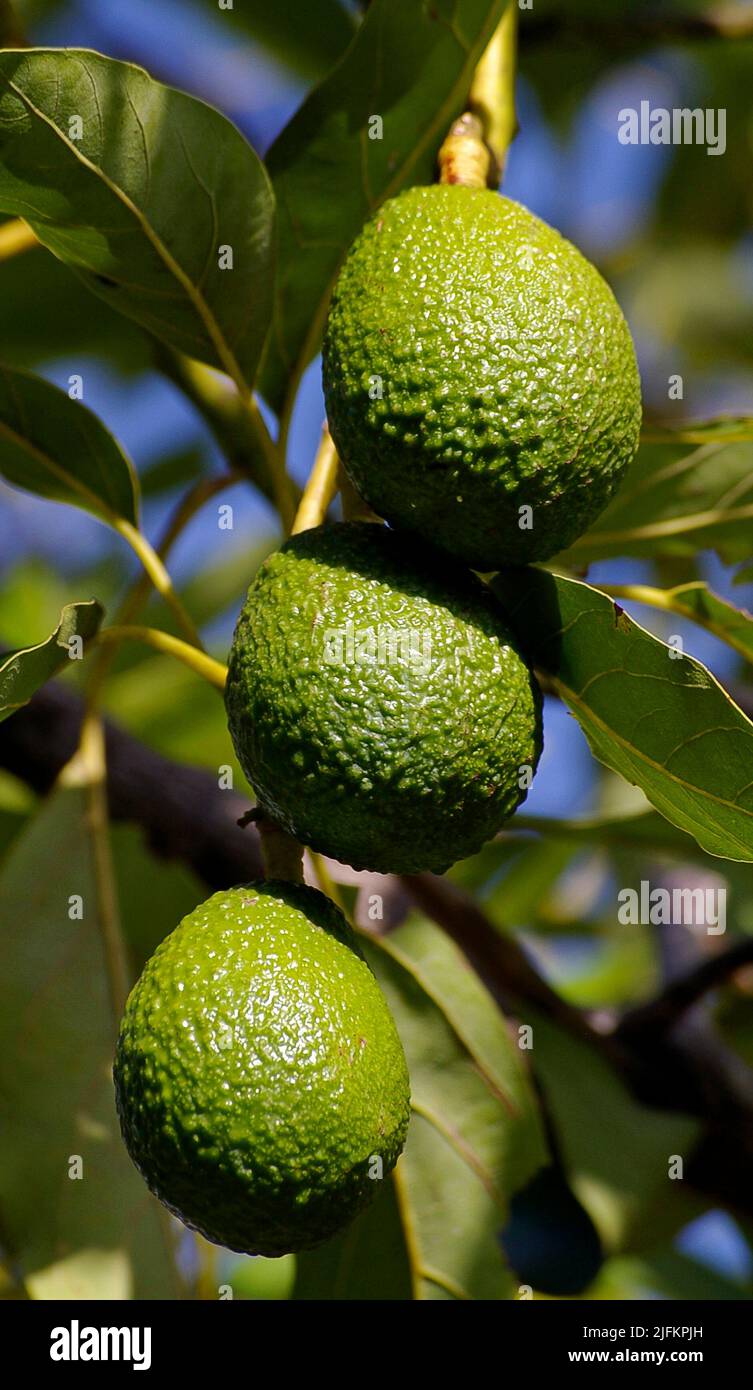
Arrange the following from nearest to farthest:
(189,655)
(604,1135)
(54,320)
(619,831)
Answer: (189,655) < (604,1135) < (619,831) < (54,320)

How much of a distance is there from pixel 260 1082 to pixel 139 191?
0.83 meters

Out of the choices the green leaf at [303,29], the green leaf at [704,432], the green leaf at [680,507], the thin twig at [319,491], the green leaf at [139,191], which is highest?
the green leaf at [303,29]

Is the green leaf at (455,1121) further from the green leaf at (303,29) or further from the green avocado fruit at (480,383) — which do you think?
the green leaf at (303,29)

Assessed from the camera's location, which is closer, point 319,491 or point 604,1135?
point 319,491

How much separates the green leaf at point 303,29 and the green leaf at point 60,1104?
1.59m

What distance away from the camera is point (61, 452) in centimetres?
164

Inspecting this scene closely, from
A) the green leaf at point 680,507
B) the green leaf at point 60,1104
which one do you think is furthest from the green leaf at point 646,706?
the green leaf at point 60,1104

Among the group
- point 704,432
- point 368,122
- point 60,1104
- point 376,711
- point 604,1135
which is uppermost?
point 368,122

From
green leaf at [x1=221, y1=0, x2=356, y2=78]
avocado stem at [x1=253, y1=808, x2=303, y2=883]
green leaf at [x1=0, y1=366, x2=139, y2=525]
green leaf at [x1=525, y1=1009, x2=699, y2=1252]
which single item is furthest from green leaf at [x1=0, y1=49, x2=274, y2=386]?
green leaf at [x1=221, y1=0, x2=356, y2=78]

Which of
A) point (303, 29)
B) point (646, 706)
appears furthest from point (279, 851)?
point (303, 29)

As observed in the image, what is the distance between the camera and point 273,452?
5.15 feet

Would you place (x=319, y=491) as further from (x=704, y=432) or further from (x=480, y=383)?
(x=704, y=432)

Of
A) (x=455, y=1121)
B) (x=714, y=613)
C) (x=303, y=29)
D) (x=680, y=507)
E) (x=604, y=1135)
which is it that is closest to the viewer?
(x=714, y=613)

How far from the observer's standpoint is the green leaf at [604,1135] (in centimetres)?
198
